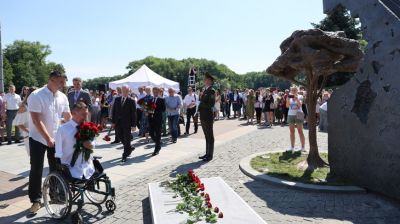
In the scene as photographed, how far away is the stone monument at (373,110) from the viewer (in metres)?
5.72

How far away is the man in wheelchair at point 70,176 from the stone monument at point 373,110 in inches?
169

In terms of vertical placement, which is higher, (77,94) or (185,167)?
(77,94)

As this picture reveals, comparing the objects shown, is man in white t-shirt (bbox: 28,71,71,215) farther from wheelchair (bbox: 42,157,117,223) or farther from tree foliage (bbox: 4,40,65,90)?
tree foliage (bbox: 4,40,65,90)

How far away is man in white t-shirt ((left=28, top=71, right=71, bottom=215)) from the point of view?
5543 mm

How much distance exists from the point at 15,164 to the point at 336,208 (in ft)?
25.2

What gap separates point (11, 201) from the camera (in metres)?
6.21

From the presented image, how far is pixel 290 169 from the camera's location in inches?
311

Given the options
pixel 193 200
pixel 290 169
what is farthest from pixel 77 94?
pixel 290 169

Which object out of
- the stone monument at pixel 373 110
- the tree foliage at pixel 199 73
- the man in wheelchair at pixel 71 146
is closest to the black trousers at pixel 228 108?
the stone monument at pixel 373 110

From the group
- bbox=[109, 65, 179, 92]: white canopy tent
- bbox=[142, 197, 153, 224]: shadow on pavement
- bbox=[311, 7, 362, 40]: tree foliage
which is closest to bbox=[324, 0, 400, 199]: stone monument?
bbox=[142, 197, 153, 224]: shadow on pavement

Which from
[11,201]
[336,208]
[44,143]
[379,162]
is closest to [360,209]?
[336,208]

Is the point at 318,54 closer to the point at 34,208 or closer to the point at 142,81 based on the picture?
the point at 34,208

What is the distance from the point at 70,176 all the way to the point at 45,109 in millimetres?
1353

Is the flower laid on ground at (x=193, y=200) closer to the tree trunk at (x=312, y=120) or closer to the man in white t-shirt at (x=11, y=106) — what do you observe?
the tree trunk at (x=312, y=120)
